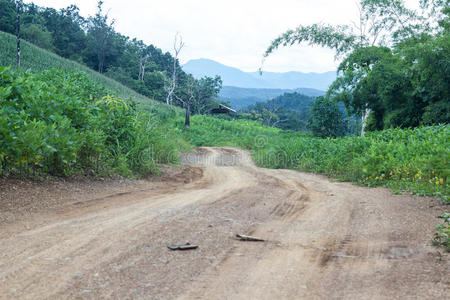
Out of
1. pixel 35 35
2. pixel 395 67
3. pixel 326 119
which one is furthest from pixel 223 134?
pixel 35 35

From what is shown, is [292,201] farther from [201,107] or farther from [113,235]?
[201,107]

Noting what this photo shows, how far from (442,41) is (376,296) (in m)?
14.2

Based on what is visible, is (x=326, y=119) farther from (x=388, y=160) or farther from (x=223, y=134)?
(x=388, y=160)

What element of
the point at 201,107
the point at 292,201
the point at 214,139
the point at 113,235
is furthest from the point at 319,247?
the point at 201,107

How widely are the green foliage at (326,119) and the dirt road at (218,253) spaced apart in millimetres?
18453

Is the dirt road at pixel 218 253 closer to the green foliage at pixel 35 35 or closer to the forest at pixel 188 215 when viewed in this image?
the forest at pixel 188 215

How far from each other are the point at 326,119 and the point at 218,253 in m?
21.6

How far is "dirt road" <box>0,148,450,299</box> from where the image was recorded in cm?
232

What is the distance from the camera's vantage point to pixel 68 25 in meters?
66.8

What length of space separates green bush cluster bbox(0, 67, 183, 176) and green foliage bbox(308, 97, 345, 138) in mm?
15693

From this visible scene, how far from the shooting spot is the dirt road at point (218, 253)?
232cm


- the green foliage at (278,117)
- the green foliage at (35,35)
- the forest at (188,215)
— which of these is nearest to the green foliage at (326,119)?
the forest at (188,215)

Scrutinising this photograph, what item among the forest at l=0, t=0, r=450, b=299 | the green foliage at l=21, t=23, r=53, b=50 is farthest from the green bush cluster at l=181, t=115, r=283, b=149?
the green foliage at l=21, t=23, r=53, b=50

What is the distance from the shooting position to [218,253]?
3062 mm
